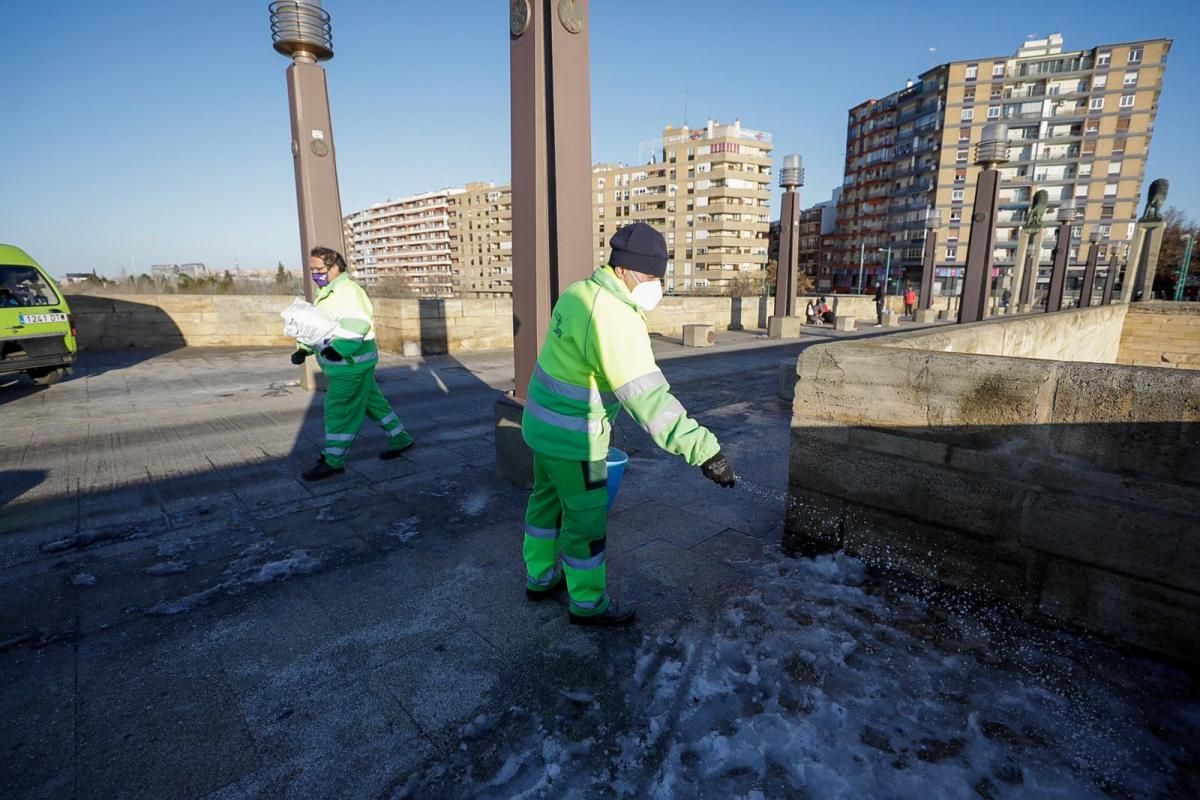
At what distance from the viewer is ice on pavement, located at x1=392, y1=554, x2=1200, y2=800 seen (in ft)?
5.98

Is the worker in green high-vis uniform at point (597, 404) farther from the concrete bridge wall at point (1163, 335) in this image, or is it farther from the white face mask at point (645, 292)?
the concrete bridge wall at point (1163, 335)

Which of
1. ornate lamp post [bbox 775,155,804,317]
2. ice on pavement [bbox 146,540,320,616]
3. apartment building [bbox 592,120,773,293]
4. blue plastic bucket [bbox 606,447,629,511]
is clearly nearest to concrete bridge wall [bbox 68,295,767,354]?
ornate lamp post [bbox 775,155,804,317]

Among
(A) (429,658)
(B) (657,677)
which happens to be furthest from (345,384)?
(B) (657,677)

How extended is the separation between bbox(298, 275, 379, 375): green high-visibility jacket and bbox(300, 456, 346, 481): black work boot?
2.65 feet

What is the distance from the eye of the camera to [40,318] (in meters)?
7.91

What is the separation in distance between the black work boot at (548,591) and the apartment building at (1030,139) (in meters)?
70.4

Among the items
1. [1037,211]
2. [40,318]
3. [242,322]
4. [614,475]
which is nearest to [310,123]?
[40,318]

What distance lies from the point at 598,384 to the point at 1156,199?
3326 cm

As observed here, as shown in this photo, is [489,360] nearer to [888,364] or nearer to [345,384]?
[345,384]

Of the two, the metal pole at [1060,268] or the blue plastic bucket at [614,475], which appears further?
the metal pole at [1060,268]

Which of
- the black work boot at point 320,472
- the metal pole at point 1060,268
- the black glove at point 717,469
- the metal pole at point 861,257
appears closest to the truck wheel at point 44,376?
the black work boot at point 320,472

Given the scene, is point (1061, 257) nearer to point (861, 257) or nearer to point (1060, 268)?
point (1060, 268)

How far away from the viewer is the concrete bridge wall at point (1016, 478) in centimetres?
227

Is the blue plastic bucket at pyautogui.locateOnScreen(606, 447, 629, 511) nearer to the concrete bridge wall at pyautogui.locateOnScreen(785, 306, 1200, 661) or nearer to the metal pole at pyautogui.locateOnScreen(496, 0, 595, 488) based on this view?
the concrete bridge wall at pyautogui.locateOnScreen(785, 306, 1200, 661)
